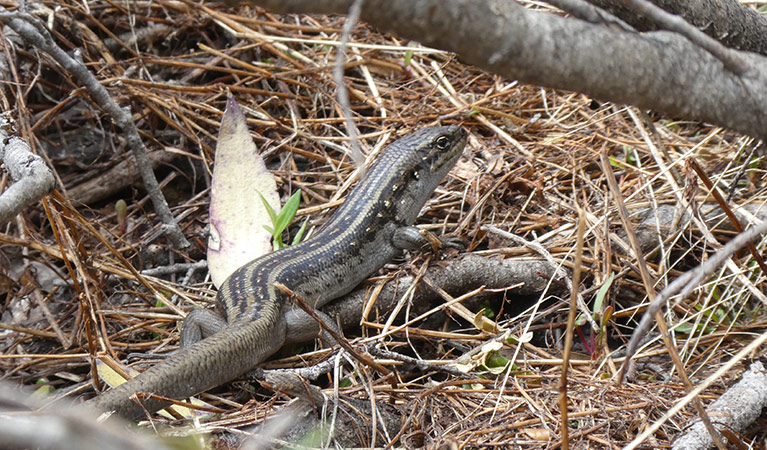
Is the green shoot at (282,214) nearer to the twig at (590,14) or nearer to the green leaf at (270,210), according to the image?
the green leaf at (270,210)

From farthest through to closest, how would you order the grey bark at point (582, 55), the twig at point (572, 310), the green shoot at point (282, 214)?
the green shoot at point (282, 214)
the twig at point (572, 310)
the grey bark at point (582, 55)

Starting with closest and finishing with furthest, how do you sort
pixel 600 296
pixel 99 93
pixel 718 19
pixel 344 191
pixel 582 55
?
pixel 582 55 < pixel 718 19 < pixel 600 296 < pixel 99 93 < pixel 344 191

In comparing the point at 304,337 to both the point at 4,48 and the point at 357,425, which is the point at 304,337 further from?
the point at 4,48

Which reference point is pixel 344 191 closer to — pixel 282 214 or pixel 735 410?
pixel 282 214

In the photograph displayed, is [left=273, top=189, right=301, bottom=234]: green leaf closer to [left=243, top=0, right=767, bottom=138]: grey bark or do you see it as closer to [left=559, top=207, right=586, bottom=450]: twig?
[left=559, top=207, right=586, bottom=450]: twig

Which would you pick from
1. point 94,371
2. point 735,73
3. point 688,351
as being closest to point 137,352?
point 94,371

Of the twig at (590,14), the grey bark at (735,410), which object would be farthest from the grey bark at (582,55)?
the grey bark at (735,410)

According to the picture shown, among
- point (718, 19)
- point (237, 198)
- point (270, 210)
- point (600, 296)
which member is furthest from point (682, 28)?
point (237, 198)
